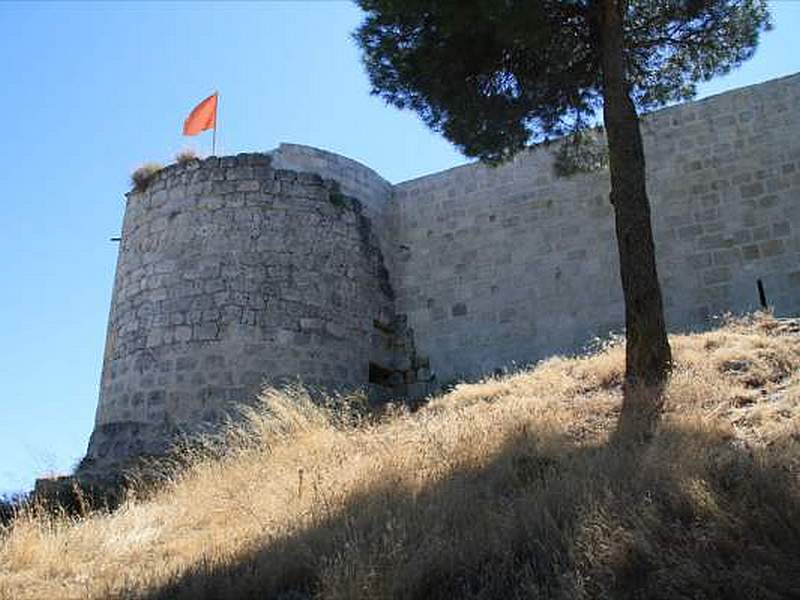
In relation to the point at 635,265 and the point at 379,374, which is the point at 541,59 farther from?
the point at 379,374

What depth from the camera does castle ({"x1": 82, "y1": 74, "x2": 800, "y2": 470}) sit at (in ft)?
36.1

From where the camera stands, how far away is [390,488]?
565 centimetres

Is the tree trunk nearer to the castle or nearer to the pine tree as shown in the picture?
the pine tree

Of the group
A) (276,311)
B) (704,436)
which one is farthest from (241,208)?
(704,436)

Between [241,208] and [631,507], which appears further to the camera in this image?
[241,208]

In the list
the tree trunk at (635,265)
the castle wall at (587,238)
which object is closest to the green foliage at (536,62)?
the tree trunk at (635,265)

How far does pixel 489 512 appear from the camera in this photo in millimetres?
4777

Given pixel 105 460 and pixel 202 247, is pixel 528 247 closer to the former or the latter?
pixel 202 247

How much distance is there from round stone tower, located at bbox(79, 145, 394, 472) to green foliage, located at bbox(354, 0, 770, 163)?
3162 millimetres

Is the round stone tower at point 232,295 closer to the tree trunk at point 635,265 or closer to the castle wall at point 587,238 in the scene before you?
the castle wall at point 587,238

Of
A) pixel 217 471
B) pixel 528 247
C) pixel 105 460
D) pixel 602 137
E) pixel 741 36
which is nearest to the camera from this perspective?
pixel 217 471

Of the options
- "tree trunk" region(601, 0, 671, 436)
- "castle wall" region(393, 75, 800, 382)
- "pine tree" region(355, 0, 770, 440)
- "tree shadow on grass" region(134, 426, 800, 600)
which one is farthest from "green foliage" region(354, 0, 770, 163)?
"tree shadow on grass" region(134, 426, 800, 600)

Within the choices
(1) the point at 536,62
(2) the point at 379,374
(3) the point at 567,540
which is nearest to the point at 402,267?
(2) the point at 379,374

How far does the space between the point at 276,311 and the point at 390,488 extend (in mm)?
6062
